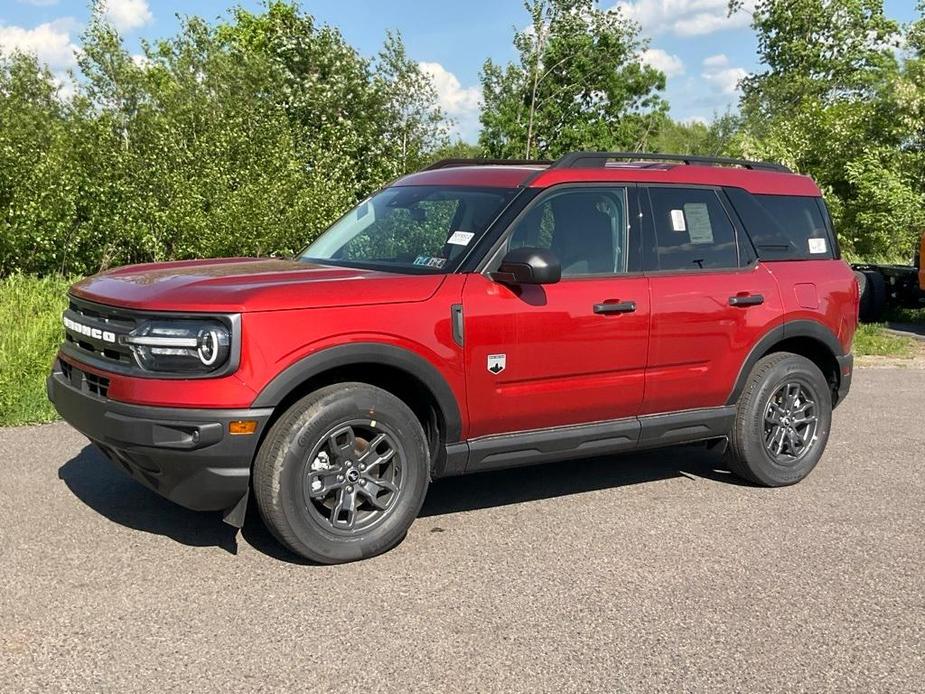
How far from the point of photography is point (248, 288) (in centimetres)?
424

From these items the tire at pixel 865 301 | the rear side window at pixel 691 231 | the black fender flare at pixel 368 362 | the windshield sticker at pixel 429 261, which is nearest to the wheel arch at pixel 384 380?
the black fender flare at pixel 368 362

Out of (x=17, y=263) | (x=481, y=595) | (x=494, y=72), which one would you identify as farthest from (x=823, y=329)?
(x=494, y=72)

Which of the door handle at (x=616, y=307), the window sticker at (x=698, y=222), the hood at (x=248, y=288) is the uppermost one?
the window sticker at (x=698, y=222)

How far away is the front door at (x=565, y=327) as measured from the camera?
4.76 meters

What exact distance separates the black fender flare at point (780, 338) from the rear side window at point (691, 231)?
50 cm

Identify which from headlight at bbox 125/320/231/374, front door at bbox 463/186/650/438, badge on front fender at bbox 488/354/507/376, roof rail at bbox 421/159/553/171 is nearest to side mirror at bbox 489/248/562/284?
front door at bbox 463/186/650/438

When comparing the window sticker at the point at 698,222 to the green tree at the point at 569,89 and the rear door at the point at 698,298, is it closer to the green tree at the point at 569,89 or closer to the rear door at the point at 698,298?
the rear door at the point at 698,298

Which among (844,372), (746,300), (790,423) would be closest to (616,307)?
(746,300)

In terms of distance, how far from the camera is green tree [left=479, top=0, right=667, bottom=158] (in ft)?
71.5

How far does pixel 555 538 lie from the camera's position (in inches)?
195

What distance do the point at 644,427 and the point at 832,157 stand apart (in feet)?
66.1

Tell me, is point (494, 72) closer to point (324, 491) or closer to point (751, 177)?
point (751, 177)

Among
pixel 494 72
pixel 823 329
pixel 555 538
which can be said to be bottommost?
pixel 555 538

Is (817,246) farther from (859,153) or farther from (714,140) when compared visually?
(714,140)
